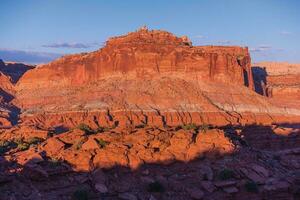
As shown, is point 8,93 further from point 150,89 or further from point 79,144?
point 79,144

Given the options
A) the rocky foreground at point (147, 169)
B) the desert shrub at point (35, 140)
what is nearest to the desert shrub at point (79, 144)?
the rocky foreground at point (147, 169)

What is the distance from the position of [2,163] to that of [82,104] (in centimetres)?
4164

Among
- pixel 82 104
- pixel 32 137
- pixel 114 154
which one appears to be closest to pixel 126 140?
pixel 114 154

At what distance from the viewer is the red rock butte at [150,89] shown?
6644 centimetres

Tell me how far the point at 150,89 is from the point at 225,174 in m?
41.0

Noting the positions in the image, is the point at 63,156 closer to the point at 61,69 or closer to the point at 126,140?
the point at 126,140

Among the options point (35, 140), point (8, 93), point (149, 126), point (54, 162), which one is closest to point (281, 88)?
point (8, 93)

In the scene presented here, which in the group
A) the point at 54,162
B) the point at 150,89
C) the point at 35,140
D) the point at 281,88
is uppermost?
the point at 54,162

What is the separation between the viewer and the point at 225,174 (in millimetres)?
29344

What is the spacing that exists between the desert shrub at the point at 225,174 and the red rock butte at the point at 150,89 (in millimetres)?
33309

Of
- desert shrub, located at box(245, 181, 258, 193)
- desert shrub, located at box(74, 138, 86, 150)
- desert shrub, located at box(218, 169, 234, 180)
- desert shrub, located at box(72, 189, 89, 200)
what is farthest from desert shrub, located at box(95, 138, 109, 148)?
desert shrub, located at box(245, 181, 258, 193)

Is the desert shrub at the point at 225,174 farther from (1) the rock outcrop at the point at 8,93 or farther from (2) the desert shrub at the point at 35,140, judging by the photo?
(1) the rock outcrop at the point at 8,93

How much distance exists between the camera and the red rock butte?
66.4 m

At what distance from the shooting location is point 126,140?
3144 cm
